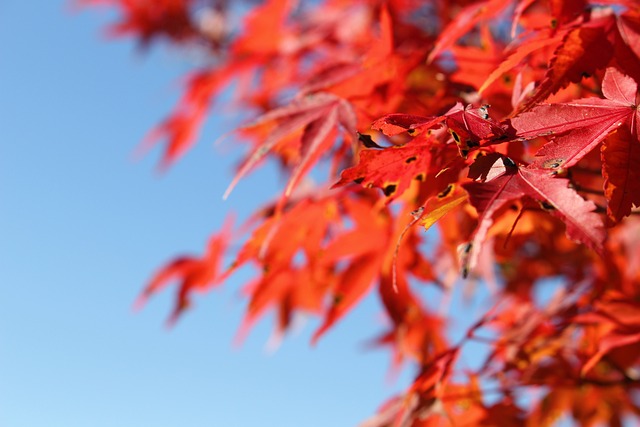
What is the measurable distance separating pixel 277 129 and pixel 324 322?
1.11 feet

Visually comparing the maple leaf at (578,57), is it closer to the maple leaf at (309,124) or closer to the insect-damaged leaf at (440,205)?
the insect-damaged leaf at (440,205)

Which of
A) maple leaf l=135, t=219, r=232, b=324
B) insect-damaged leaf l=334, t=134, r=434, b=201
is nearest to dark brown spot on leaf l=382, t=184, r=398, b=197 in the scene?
insect-damaged leaf l=334, t=134, r=434, b=201

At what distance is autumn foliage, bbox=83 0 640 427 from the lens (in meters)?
0.49

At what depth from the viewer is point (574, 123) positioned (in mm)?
496

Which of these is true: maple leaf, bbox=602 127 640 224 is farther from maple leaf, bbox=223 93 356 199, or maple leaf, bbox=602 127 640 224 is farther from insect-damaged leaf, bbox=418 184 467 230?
maple leaf, bbox=223 93 356 199

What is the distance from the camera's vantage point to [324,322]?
0.94m

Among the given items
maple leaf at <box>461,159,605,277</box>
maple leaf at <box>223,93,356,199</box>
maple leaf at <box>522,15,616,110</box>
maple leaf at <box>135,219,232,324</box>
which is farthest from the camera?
maple leaf at <box>135,219,232,324</box>

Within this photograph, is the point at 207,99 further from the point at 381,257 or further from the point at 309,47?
the point at 381,257

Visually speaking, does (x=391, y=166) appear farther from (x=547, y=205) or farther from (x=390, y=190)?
(x=547, y=205)

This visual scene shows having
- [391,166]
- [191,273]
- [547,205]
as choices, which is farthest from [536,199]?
[191,273]

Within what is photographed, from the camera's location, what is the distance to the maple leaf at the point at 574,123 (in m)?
0.48

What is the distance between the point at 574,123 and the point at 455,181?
100 millimetres

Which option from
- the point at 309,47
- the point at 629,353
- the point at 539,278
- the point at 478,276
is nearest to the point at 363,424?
the point at 629,353

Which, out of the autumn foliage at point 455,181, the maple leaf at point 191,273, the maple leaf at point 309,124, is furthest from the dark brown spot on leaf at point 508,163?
the maple leaf at point 191,273
